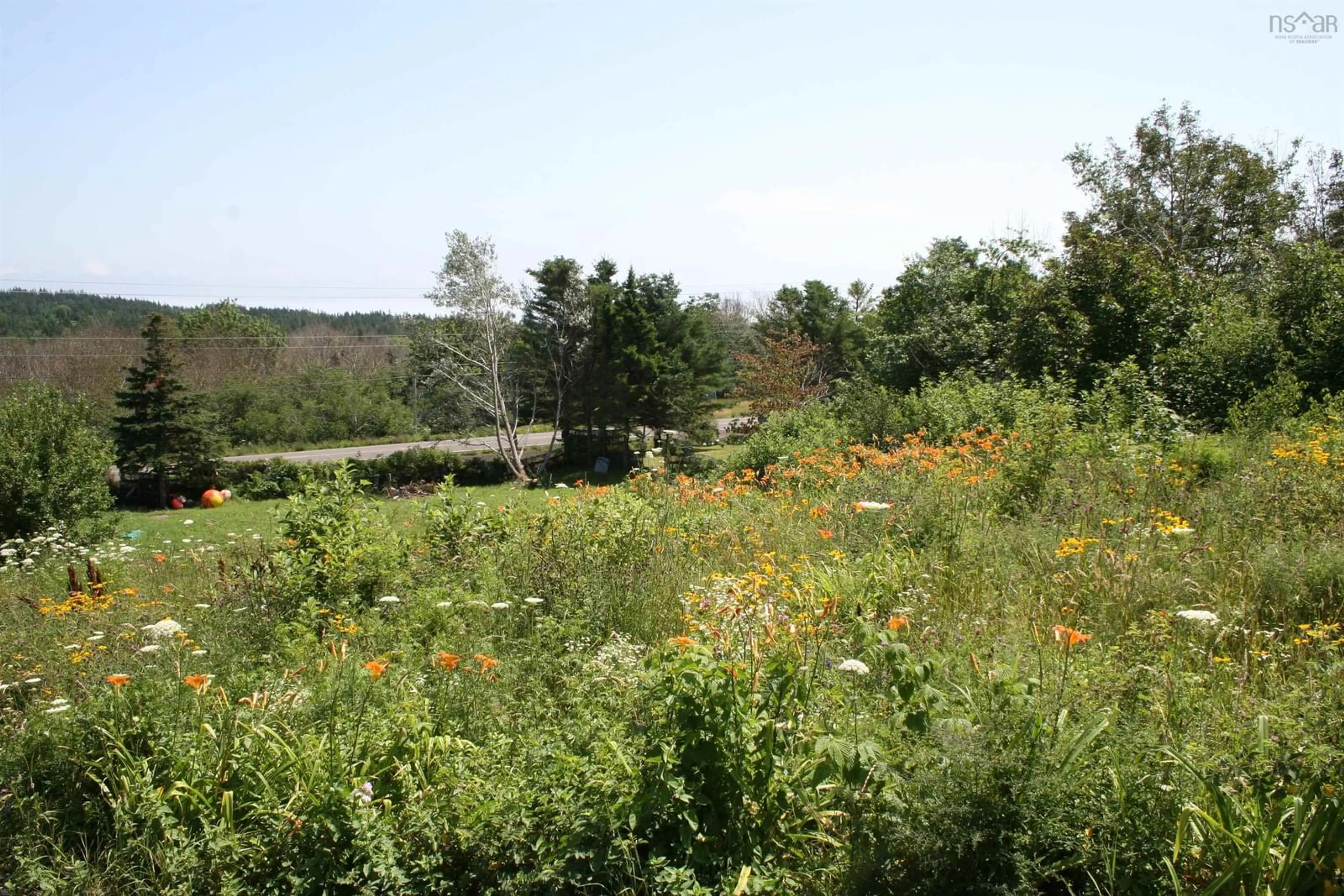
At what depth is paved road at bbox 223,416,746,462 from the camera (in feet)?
99.8

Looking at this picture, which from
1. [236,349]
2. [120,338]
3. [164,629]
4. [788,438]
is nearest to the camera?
[164,629]

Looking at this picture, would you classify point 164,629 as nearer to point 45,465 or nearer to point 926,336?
point 45,465

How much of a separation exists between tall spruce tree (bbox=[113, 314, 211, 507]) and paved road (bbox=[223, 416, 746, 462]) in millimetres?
2705

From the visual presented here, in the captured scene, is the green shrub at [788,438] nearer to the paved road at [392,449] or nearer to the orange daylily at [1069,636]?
the orange daylily at [1069,636]

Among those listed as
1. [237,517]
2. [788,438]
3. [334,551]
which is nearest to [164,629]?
[334,551]

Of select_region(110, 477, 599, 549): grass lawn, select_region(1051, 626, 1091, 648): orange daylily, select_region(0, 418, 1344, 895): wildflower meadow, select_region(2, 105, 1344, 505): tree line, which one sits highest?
select_region(2, 105, 1344, 505): tree line

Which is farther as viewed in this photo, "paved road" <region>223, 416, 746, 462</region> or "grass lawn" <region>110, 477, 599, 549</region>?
"paved road" <region>223, 416, 746, 462</region>

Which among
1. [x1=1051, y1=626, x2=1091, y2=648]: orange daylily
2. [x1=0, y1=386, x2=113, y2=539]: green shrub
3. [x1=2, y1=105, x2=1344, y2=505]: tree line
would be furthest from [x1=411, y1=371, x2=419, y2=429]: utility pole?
[x1=1051, y1=626, x2=1091, y2=648]: orange daylily

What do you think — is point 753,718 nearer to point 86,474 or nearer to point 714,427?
point 86,474

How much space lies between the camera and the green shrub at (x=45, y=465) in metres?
11.4

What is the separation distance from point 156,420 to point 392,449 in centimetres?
1197

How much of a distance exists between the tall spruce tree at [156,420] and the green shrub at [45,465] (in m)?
12.7

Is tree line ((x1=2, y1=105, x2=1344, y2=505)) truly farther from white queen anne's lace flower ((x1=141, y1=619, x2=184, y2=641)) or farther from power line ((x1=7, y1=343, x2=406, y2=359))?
white queen anne's lace flower ((x1=141, y1=619, x2=184, y2=641))

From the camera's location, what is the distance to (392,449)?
35.6 metres
